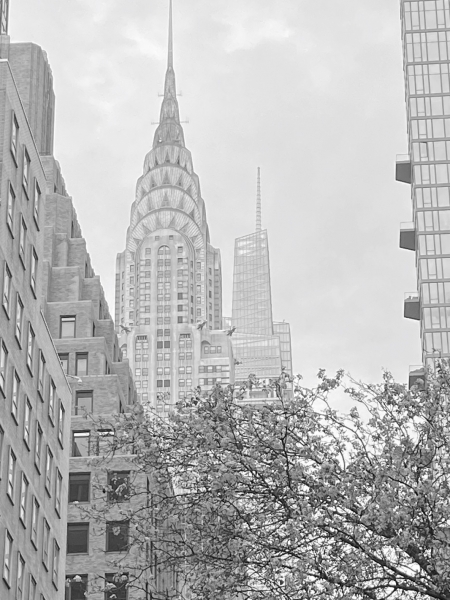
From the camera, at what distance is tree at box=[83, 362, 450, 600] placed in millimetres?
Answer: 25016

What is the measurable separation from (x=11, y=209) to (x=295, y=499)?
29.4 metres

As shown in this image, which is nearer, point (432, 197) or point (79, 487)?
point (79, 487)

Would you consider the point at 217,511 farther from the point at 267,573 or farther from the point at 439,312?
the point at 439,312

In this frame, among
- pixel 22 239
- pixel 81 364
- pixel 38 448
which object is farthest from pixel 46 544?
pixel 81 364

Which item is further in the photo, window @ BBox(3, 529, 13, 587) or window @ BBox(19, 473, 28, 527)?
window @ BBox(19, 473, 28, 527)

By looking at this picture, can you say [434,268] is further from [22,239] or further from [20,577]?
[20,577]

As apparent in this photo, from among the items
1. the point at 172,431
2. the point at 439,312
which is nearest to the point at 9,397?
the point at 172,431

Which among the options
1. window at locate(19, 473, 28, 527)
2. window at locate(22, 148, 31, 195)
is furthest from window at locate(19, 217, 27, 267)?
window at locate(19, 473, 28, 527)

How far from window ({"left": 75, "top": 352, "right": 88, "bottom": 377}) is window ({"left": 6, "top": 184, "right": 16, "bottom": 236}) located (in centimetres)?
3867

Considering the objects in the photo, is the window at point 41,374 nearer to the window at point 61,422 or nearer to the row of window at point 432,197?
the window at point 61,422

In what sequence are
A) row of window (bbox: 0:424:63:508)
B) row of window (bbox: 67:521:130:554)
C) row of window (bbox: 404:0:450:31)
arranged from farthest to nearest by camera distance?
row of window (bbox: 404:0:450:31), row of window (bbox: 67:521:130:554), row of window (bbox: 0:424:63:508)

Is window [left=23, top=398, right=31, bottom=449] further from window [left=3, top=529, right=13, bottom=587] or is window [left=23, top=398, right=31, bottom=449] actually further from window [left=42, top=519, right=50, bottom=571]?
window [left=3, top=529, right=13, bottom=587]

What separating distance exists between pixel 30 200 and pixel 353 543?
34056 millimetres

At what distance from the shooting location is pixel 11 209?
172 feet
